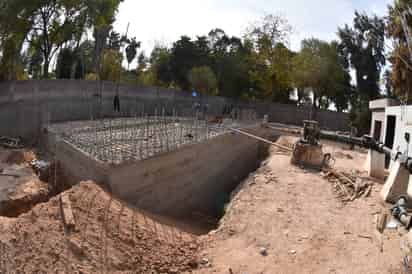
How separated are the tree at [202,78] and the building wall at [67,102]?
1277 millimetres

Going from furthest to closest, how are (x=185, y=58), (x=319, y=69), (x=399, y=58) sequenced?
1. (x=185, y=58)
2. (x=319, y=69)
3. (x=399, y=58)

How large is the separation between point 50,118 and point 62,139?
433 cm

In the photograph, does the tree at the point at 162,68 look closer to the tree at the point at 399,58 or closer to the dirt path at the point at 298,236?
the tree at the point at 399,58

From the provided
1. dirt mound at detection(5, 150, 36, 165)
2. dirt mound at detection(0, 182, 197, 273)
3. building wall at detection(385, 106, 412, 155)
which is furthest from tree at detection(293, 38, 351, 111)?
dirt mound at detection(0, 182, 197, 273)

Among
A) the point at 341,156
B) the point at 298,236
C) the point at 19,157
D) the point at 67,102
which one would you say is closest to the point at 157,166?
the point at 298,236

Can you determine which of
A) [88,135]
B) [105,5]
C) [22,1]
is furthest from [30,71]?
[88,135]

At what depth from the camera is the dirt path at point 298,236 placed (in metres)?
4.03

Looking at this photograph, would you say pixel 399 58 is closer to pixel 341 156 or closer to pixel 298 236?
pixel 341 156

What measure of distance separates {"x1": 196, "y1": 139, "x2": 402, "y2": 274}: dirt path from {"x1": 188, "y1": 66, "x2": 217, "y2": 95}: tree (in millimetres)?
15492

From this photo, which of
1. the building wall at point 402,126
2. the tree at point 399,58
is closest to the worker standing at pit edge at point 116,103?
the building wall at point 402,126

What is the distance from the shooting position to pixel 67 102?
478 inches

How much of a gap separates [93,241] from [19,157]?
533cm

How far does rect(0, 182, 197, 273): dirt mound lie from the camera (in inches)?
145

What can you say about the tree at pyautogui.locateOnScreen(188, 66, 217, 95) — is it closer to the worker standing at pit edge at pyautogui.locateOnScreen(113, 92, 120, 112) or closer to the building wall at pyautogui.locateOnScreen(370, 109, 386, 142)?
the worker standing at pit edge at pyautogui.locateOnScreen(113, 92, 120, 112)
